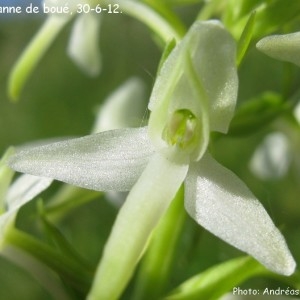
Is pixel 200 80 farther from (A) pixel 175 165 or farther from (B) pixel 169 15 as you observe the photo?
(B) pixel 169 15

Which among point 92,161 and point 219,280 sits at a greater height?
point 92,161

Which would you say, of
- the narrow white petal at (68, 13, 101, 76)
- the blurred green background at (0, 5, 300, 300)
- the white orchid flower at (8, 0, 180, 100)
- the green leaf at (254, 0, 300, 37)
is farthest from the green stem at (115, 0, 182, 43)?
the blurred green background at (0, 5, 300, 300)

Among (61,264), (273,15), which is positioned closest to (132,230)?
(61,264)

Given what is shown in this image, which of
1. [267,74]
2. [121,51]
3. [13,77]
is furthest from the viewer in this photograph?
[121,51]

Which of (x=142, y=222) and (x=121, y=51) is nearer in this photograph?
(x=142, y=222)

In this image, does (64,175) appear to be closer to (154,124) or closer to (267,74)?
(154,124)

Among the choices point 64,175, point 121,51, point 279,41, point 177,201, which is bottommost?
point 121,51

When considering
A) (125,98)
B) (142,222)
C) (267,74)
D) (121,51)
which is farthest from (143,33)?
(142,222)
